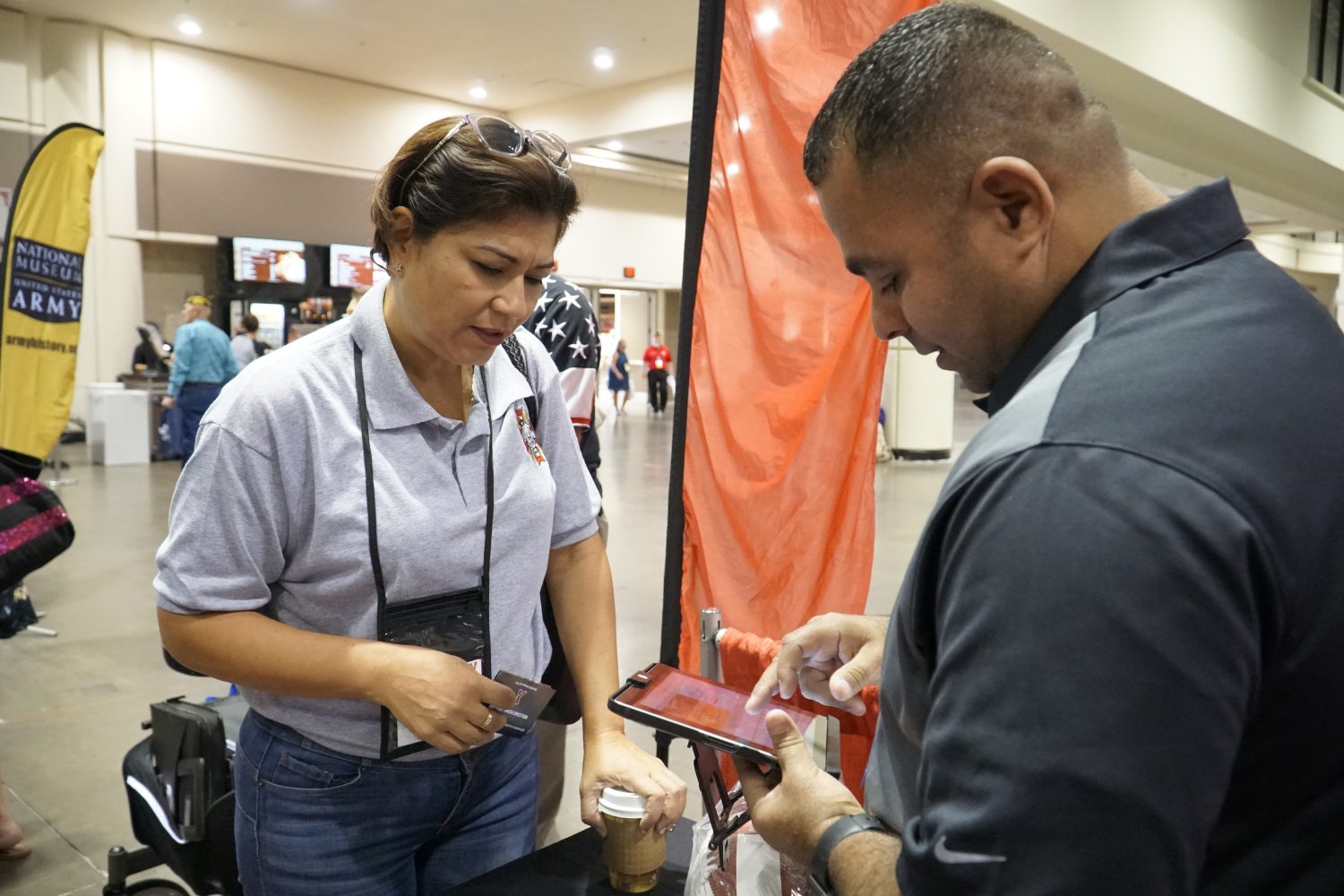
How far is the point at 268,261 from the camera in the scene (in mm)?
12453

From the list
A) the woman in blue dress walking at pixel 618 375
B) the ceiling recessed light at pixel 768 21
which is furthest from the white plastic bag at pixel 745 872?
the woman in blue dress walking at pixel 618 375

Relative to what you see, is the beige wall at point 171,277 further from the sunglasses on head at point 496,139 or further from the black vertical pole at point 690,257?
the sunglasses on head at point 496,139

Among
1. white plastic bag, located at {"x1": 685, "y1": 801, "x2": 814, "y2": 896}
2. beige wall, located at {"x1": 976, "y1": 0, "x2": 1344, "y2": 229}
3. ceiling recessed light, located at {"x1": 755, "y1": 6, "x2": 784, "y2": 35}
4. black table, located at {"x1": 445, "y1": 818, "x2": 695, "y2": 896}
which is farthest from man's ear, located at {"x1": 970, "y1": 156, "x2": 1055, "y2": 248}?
beige wall, located at {"x1": 976, "y1": 0, "x2": 1344, "y2": 229}

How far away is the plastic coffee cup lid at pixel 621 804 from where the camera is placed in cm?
118

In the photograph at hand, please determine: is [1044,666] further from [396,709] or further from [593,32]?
[593,32]

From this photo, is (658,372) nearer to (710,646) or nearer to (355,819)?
(710,646)

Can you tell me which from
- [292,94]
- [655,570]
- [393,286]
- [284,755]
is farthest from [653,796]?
[292,94]

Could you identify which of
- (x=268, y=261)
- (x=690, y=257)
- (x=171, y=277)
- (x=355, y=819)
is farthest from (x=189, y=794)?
(x=171, y=277)

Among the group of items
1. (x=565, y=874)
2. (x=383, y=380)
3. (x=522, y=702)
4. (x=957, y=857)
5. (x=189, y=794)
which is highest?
(x=383, y=380)

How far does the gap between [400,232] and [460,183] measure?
12cm

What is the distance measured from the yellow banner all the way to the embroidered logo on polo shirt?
84.8 inches

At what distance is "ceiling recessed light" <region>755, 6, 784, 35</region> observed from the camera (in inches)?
85.4

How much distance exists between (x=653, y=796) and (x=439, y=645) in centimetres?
32

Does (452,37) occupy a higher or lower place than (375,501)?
higher
